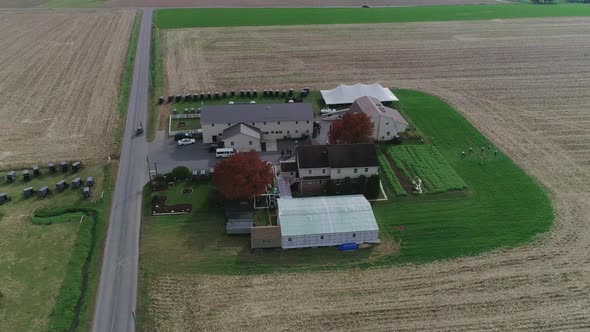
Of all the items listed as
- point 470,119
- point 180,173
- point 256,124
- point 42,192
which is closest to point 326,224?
point 180,173

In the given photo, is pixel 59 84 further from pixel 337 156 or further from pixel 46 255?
pixel 337 156

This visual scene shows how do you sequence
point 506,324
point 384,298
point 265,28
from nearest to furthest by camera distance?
point 506,324 < point 384,298 < point 265,28

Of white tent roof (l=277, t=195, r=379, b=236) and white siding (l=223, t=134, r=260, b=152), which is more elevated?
white siding (l=223, t=134, r=260, b=152)

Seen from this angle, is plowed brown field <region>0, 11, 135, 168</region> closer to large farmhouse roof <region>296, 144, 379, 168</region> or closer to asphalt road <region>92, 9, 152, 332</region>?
asphalt road <region>92, 9, 152, 332</region>

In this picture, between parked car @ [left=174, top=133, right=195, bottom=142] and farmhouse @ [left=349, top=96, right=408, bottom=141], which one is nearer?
farmhouse @ [left=349, top=96, right=408, bottom=141]

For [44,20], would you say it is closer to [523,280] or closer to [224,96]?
[224,96]

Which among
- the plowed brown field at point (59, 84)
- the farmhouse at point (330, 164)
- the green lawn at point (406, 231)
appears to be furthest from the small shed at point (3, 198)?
the farmhouse at point (330, 164)

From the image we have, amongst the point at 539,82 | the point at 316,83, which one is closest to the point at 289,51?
the point at 316,83

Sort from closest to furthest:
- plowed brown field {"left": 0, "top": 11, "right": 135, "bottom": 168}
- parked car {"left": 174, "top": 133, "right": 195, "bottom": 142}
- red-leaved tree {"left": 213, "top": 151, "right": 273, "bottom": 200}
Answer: red-leaved tree {"left": 213, "top": 151, "right": 273, "bottom": 200}
plowed brown field {"left": 0, "top": 11, "right": 135, "bottom": 168}
parked car {"left": 174, "top": 133, "right": 195, "bottom": 142}

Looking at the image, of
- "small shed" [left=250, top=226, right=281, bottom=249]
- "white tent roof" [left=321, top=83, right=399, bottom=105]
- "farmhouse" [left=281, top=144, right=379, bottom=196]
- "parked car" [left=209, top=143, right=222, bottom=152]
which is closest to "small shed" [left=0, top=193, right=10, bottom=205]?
"parked car" [left=209, top=143, right=222, bottom=152]
